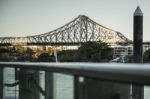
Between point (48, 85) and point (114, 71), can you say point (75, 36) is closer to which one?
point (48, 85)

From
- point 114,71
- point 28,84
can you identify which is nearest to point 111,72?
point 114,71

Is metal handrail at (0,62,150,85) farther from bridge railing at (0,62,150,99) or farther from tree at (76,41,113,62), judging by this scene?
tree at (76,41,113,62)

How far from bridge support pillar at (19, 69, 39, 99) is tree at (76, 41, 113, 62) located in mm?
39964

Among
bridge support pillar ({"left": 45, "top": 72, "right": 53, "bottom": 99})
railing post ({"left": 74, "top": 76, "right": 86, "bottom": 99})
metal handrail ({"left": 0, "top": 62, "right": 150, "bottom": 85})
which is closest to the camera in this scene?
metal handrail ({"left": 0, "top": 62, "right": 150, "bottom": 85})

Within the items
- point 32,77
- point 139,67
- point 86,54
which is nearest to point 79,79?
point 139,67

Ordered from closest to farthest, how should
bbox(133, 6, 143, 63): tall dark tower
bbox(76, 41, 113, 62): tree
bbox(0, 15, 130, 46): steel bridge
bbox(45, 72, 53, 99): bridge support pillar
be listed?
bbox(45, 72, 53, 99): bridge support pillar → bbox(133, 6, 143, 63): tall dark tower → bbox(76, 41, 113, 62): tree → bbox(0, 15, 130, 46): steel bridge

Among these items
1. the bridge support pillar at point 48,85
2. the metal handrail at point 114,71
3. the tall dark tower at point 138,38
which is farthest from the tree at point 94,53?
the metal handrail at point 114,71

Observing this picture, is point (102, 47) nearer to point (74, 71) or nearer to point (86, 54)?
point (86, 54)

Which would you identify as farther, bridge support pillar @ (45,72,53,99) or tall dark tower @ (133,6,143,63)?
tall dark tower @ (133,6,143,63)

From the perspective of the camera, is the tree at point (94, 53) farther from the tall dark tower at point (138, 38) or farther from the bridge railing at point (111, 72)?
the bridge railing at point (111, 72)

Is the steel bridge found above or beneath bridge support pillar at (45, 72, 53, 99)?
above

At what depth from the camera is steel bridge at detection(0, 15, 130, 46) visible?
6625 cm

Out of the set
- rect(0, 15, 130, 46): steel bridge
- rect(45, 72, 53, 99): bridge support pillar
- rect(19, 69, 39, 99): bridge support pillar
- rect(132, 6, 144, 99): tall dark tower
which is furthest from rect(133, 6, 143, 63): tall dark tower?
rect(0, 15, 130, 46): steel bridge

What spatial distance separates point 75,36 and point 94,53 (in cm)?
2706
